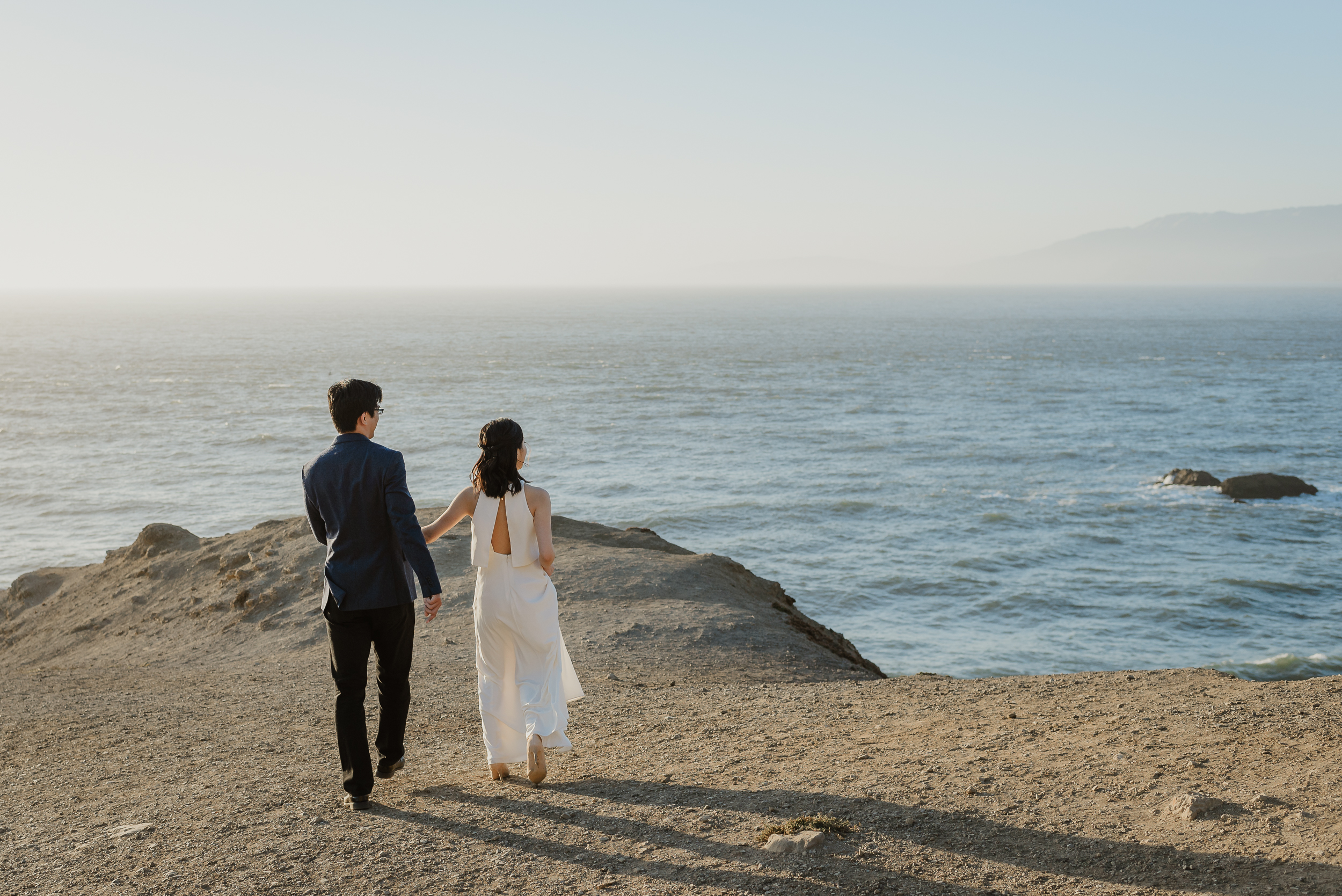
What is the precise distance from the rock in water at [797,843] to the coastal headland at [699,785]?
0.15 feet

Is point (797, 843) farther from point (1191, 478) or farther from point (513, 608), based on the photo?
point (1191, 478)

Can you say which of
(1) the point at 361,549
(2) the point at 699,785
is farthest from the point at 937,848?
(1) the point at 361,549

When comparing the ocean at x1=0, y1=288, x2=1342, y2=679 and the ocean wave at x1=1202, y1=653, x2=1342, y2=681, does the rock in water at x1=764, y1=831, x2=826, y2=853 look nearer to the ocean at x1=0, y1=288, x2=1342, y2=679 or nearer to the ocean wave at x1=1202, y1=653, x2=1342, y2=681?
the ocean at x1=0, y1=288, x2=1342, y2=679

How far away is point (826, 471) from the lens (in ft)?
123

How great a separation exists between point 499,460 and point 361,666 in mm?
1345

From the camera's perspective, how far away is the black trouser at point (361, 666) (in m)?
5.25

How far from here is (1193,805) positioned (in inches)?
190

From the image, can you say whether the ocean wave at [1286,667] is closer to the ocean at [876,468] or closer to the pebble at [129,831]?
the ocean at [876,468]

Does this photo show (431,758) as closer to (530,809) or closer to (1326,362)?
(530,809)

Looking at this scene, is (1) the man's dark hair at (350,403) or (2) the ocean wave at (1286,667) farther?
(2) the ocean wave at (1286,667)

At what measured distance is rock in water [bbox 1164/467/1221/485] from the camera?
113 feet

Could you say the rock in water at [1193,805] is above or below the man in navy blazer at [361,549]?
below

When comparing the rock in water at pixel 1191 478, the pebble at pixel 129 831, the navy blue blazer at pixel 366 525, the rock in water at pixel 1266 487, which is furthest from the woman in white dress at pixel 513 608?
the rock in water at pixel 1191 478

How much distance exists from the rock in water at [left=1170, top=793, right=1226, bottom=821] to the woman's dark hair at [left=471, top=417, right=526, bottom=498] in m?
3.76
